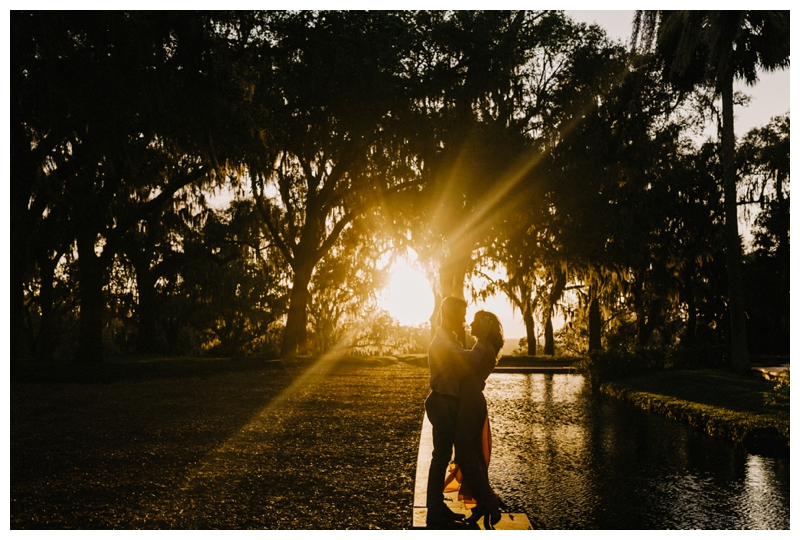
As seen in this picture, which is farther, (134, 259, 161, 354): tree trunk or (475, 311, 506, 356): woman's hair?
(134, 259, 161, 354): tree trunk

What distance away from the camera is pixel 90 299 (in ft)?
81.2

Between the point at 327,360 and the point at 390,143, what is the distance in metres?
9.78

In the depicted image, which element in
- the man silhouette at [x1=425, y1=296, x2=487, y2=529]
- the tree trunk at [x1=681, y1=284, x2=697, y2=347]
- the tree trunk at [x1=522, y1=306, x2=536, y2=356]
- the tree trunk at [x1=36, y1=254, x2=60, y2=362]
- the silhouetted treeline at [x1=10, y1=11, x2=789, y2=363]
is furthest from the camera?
the tree trunk at [x1=522, y1=306, x2=536, y2=356]

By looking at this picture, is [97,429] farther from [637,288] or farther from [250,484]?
[637,288]

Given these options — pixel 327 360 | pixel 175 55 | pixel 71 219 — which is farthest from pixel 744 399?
pixel 71 219

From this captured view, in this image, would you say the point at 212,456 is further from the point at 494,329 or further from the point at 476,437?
the point at 494,329

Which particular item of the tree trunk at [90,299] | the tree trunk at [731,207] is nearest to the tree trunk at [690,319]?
the tree trunk at [731,207]

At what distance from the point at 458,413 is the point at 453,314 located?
0.83 m

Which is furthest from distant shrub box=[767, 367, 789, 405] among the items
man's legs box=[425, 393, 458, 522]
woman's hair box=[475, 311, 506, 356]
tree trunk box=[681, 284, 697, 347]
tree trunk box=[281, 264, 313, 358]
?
tree trunk box=[281, 264, 313, 358]

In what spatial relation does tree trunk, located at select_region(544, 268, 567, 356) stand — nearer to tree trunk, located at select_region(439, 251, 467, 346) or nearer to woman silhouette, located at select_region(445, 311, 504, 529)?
tree trunk, located at select_region(439, 251, 467, 346)

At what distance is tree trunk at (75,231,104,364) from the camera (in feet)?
80.3

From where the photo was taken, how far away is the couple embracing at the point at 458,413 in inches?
233

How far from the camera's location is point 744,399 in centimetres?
1396

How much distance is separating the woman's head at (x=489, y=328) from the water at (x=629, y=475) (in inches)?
62.3
